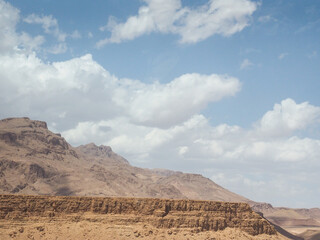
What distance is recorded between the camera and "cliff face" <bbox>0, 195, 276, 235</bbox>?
3725 centimetres

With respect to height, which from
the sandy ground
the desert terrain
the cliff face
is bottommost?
the sandy ground

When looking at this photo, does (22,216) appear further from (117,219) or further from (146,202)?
(146,202)

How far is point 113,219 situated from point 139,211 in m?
3.11

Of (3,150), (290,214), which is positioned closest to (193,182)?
(290,214)

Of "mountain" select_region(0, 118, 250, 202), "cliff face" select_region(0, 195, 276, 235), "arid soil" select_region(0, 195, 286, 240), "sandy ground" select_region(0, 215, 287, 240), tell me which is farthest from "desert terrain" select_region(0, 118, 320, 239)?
"sandy ground" select_region(0, 215, 287, 240)

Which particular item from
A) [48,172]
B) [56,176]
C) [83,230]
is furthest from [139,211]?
[48,172]

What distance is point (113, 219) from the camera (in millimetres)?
39219

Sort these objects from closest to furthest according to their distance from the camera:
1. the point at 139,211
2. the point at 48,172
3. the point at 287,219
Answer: the point at 139,211 → the point at 48,172 → the point at 287,219

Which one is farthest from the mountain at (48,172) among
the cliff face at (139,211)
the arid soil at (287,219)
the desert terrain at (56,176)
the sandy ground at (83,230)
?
the sandy ground at (83,230)

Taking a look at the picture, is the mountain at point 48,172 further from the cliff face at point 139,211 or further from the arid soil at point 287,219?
the cliff face at point 139,211

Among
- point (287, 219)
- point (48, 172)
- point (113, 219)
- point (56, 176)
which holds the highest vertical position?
point (48, 172)

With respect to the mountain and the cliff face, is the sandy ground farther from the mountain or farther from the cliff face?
the mountain

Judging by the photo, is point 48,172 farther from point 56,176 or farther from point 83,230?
point 83,230

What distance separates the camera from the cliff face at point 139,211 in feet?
122
